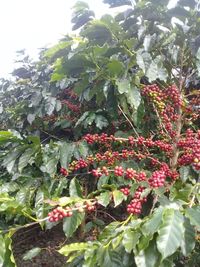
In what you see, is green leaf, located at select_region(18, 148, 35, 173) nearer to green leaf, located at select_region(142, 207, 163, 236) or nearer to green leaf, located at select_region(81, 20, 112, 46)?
green leaf, located at select_region(81, 20, 112, 46)

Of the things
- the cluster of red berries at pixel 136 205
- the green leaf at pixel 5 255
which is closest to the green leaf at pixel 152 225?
the cluster of red berries at pixel 136 205

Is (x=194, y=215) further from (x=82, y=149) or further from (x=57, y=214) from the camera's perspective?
(x=82, y=149)

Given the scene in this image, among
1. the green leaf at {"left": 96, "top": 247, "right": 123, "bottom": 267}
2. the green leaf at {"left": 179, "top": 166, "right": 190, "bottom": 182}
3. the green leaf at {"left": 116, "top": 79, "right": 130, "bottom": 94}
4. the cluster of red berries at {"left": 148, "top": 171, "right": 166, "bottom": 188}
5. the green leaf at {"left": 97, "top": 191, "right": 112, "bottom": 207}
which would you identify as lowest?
the green leaf at {"left": 179, "top": 166, "right": 190, "bottom": 182}

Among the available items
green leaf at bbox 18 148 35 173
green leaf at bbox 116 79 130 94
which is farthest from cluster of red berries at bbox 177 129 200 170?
green leaf at bbox 18 148 35 173

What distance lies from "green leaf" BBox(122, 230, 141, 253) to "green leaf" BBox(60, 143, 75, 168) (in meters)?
0.79

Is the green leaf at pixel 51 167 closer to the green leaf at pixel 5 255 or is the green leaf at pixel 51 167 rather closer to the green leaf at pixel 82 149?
the green leaf at pixel 82 149

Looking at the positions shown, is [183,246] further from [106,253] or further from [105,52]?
[105,52]

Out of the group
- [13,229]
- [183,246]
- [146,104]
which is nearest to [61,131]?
[146,104]

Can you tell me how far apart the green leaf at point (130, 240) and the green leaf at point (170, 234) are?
100 millimetres

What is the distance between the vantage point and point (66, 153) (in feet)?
6.30

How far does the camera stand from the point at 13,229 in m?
1.32

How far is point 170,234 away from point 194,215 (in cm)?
13

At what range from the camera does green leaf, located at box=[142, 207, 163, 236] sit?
42.1 inches

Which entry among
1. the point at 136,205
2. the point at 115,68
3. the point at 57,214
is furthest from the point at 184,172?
the point at 57,214
